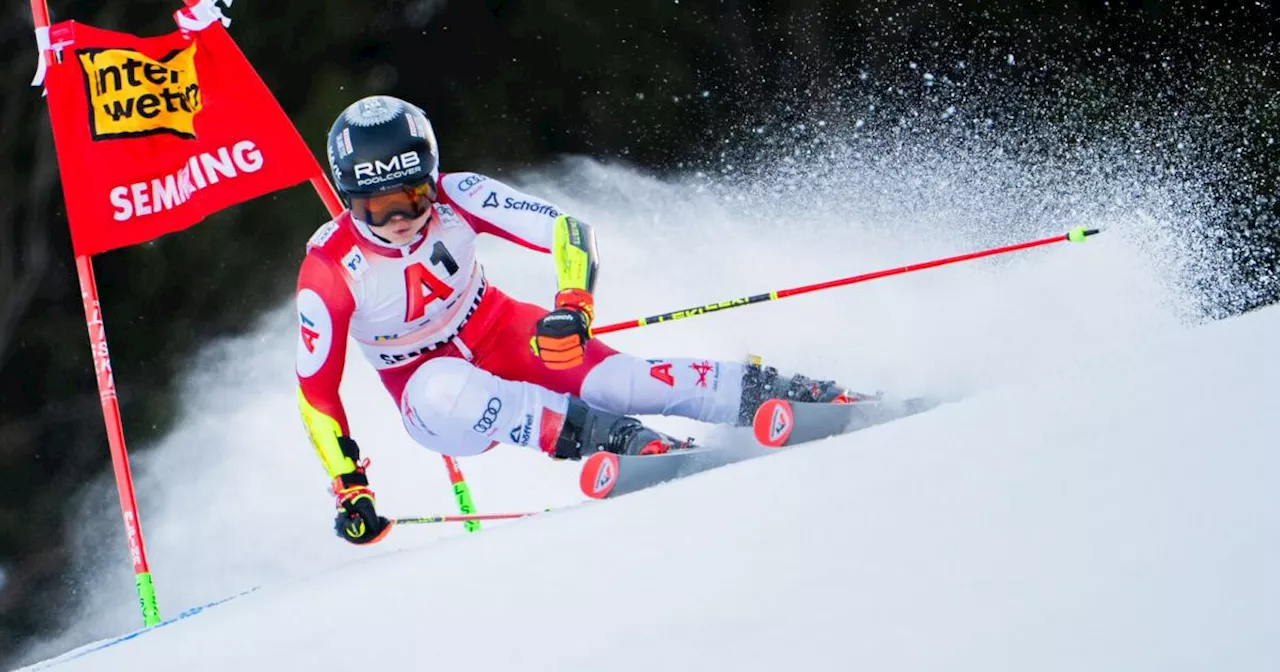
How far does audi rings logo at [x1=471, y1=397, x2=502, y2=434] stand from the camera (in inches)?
143

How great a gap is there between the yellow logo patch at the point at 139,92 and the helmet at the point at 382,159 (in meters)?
0.80

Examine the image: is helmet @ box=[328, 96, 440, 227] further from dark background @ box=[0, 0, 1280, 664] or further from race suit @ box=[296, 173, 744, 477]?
dark background @ box=[0, 0, 1280, 664]

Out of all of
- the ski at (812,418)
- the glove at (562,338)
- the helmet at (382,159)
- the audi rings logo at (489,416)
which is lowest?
the ski at (812,418)

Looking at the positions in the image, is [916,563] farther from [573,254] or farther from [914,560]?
[573,254]

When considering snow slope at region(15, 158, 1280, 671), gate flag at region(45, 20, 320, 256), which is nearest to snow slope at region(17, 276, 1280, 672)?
snow slope at region(15, 158, 1280, 671)

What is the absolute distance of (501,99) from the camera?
7.45 metres

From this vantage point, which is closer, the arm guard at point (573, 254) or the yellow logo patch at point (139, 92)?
the arm guard at point (573, 254)

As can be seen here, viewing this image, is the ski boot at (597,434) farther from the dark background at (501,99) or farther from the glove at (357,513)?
the dark background at (501,99)

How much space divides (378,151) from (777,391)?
1194 mm

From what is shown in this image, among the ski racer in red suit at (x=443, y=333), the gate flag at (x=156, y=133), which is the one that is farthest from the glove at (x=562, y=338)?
the gate flag at (x=156, y=133)

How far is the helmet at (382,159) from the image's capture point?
3510 millimetres

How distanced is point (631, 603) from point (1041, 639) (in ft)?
1.95

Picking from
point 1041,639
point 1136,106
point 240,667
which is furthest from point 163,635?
point 1136,106

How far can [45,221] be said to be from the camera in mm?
7168
